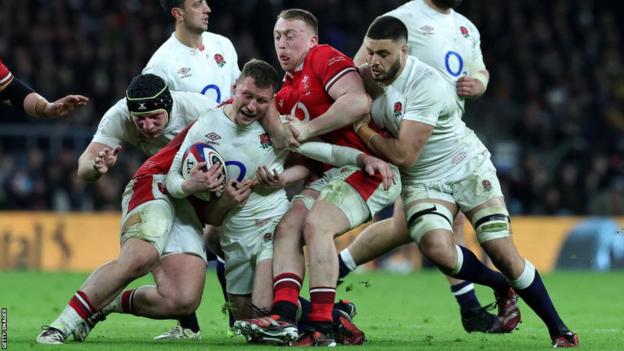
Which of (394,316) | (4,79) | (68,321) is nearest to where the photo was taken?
(68,321)

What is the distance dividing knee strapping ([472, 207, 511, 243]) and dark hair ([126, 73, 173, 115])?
2.27 meters

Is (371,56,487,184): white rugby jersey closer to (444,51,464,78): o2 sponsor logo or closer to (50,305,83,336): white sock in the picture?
(444,51,464,78): o2 sponsor logo

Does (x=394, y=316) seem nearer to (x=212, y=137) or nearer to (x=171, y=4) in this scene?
(x=171, y=4)

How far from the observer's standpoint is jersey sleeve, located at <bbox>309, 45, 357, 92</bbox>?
8219mm

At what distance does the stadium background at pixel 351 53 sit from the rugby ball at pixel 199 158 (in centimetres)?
1082

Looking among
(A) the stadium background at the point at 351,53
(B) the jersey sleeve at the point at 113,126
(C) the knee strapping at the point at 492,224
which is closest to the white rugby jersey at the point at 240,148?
(B) the jersey sleeve at the point at 113,126

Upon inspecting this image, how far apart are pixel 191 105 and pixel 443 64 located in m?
1.97

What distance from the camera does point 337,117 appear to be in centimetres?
809

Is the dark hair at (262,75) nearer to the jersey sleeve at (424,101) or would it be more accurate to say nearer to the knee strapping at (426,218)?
the jersey sleeve at (424,101)

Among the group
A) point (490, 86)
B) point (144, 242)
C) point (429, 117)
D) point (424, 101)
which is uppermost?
point (424, 101)

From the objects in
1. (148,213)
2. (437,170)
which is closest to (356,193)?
(437,170)

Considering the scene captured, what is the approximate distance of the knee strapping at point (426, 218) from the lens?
8398 mm

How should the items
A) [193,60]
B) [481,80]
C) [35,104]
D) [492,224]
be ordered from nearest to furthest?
1. [492,224]
2. [35,104]
3. [481,80]
4. [193,60]

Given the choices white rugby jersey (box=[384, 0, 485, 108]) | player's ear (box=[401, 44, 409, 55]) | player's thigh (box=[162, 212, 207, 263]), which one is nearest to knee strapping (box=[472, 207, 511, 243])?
player's ear (box=[401, 44, 409, 55])
